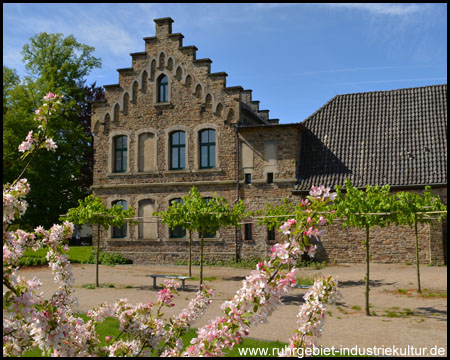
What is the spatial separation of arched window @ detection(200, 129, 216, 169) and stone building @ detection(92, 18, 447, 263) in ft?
0.17

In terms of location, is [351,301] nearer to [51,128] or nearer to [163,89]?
[163,89]

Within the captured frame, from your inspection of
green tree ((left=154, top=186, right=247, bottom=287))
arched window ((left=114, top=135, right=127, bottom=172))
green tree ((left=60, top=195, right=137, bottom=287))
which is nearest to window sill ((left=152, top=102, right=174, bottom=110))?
arched window ((left=114, top=135, right=127, bottom=172))

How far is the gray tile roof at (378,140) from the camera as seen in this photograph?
Result: 21969 millimetres

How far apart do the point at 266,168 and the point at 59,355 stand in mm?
20281

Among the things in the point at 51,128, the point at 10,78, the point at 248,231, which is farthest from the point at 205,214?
the point at 10,78

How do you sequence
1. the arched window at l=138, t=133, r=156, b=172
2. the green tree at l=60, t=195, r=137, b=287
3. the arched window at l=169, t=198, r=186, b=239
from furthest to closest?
the arched window at l=138, t=133, r=156, b=172 < the arched window at l=169, t=198, r=186, b=239 < the green tree at l=60, t=195, r=137, b=287

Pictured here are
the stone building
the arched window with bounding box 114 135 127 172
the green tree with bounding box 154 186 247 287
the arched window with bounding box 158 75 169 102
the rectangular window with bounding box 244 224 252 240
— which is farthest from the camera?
the arched window with bounding box 114 135 127 172

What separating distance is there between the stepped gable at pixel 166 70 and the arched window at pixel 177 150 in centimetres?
246

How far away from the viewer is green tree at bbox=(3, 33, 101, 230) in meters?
30.2

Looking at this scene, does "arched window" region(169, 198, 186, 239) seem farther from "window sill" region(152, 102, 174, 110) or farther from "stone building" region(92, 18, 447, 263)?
"window sill" region(152, 102, 174, 110)

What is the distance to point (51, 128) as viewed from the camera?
30.6 meters

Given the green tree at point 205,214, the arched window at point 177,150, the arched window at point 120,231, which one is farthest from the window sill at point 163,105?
the green tree at point 205,214

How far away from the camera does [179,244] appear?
81.5 feet

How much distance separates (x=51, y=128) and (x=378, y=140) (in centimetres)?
2033
